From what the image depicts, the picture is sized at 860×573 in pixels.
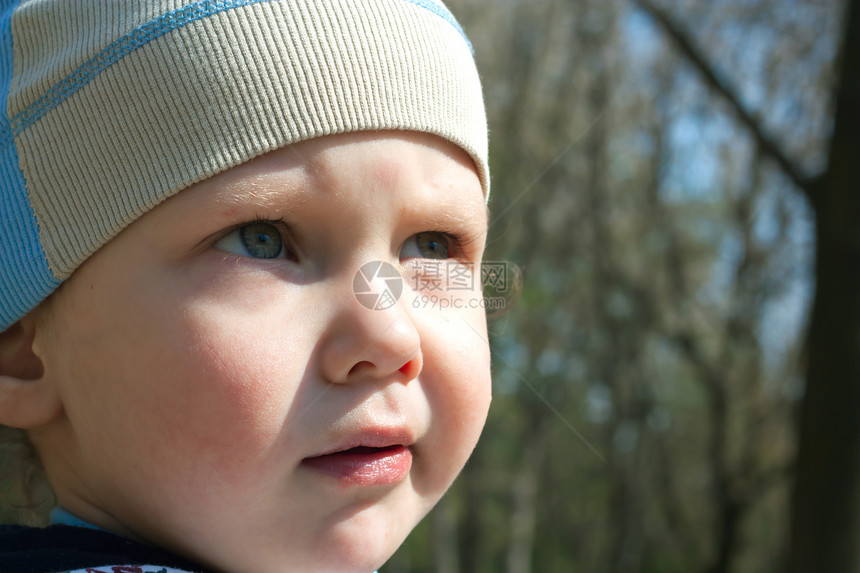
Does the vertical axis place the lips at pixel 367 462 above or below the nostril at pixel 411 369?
below

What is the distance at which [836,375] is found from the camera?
2586 mm

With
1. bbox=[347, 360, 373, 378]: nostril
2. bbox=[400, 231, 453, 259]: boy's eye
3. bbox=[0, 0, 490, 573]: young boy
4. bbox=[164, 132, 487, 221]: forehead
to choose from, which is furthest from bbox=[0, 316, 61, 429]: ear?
bbox=[400, 231, 453, 259]: boy's eye

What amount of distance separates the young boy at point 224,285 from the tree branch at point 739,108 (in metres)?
2.19

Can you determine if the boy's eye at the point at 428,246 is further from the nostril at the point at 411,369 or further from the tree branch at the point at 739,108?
the tree branch at the point at 739,108

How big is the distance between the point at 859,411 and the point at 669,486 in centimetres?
428

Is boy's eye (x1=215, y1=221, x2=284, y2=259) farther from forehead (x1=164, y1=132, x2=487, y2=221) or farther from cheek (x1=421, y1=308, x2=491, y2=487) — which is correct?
cheek (x1=421, y1=308, x2=491, y2=487)

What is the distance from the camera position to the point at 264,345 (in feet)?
3.30

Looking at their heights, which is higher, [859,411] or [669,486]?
[859,411]

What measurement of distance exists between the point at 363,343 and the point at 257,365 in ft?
0.45

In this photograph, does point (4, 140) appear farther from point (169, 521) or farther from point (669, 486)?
point (669, 486)

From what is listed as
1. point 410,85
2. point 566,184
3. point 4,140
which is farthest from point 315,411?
point 566,184

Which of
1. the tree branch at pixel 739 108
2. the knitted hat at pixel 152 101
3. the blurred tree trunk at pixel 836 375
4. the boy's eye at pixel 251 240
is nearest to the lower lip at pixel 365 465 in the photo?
the boy's eye at pixel 251 240

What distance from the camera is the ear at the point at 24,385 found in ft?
3.79

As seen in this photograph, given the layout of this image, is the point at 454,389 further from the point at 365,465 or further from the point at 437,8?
the point at 437,8
